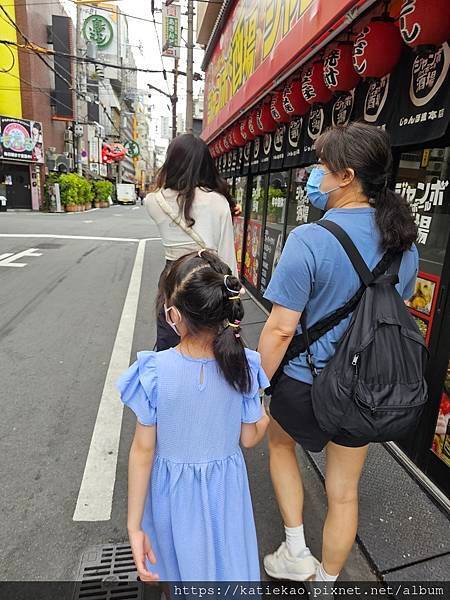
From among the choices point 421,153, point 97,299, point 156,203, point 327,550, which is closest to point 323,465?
point 327,550

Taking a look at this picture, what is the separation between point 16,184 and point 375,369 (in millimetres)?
26803

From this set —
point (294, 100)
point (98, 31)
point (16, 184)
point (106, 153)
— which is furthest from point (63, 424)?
point (106, 153)

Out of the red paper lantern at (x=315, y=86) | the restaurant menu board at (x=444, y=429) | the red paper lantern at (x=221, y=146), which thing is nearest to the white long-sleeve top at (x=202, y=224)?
the restaurant menu board at (x=444, y=429)

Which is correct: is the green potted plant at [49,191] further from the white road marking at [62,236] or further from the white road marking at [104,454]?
the white road marking at [104,454]

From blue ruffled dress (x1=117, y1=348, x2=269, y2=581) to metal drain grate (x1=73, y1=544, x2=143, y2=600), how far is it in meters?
0.53

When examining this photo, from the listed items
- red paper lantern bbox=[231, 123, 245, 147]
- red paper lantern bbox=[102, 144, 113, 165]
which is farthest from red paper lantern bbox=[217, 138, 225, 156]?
red paper lantern bbox=[102, 144, 113, 165]

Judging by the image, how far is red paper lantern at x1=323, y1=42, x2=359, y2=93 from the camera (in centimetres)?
290

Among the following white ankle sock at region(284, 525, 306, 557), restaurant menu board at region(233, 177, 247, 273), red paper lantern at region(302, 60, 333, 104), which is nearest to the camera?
white ankle sock at region(284, 525, 306, 557)

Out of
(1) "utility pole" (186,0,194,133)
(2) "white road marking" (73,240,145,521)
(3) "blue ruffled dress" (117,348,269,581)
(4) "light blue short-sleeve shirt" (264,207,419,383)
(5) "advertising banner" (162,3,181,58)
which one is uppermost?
(5) "advertising banner" (162,3,181,58)

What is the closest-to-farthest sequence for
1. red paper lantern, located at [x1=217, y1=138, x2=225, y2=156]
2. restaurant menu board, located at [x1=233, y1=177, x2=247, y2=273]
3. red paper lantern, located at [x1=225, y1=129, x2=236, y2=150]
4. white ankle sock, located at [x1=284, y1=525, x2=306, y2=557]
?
1. white ankle sock, located at [x1=284, y1=525, x2=306, y2=557]
2. red paper lantern, located at [x1=225, y1=129, x2=236, y2=150]
3. restaurant menu board, located at [x1=233, y1=177, x2=247, y2=273]
4. red paper lantern, located at [x1=217, y1=138, x2=225, y2=156]

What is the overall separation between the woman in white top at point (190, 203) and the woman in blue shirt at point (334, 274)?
2.48 ft

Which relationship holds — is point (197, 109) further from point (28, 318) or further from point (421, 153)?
point (421, 153)

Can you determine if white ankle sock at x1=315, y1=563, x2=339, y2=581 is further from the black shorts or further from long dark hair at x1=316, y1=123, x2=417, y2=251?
long dark hair at x1=316, y1=123, x2=417, y2=251

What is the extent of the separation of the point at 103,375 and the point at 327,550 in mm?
2755
